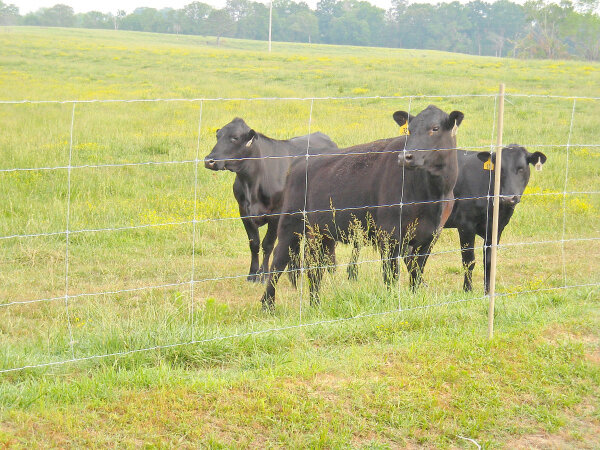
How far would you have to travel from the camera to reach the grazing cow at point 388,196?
6965 millimetres

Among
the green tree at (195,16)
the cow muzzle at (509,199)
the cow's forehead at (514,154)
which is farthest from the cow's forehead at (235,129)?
the green tree at (195,16)

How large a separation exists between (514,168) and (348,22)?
113 m

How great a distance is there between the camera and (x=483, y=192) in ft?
28.0

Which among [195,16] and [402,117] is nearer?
[402,117]

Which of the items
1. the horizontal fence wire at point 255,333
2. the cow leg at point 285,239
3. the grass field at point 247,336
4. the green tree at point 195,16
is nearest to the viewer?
the grass field at point 247,336

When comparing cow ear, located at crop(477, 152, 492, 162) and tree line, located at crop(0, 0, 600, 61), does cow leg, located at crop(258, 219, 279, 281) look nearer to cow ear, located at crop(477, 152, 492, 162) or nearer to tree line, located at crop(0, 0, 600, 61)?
cow ear, located at crop(477, 152, 492, 162)

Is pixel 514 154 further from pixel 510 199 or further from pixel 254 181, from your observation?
pixel 254 181

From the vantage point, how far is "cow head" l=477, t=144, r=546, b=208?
8047 mm

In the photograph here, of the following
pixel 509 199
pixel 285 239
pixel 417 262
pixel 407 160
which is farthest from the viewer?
pixel 509 199

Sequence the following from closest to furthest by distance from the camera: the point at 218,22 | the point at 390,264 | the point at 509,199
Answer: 1. the point at 390,264
2. the point at 509,199
3. the point at 218,22

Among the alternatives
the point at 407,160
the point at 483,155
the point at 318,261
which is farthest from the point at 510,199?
the point at 318,261

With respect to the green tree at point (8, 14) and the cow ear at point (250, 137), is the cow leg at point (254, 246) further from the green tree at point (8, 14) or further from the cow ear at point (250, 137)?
the green tree at point (8, 14)

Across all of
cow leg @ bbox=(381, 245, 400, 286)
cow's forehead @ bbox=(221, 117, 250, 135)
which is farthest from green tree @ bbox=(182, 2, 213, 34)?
cow leg @ bbox=(381, 245, 400, 286)

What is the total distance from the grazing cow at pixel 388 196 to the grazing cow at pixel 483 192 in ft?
3.30
